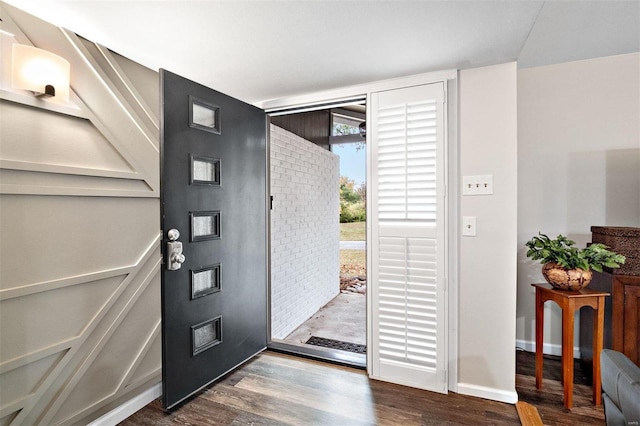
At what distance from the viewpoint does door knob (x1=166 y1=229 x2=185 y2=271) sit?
1866 mm

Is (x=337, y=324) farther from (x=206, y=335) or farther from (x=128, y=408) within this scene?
(x=128, y=408)

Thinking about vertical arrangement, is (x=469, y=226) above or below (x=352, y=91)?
below

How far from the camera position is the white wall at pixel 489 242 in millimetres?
2016

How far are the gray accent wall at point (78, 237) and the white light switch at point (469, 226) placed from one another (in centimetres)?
209

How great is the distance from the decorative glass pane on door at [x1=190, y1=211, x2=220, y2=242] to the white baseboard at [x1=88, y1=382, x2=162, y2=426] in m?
1.06

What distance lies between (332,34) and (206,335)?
81.8 inches

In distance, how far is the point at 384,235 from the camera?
2.31 metres

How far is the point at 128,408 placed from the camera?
1928 mm

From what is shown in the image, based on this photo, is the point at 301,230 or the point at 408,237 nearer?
the point at 408,237

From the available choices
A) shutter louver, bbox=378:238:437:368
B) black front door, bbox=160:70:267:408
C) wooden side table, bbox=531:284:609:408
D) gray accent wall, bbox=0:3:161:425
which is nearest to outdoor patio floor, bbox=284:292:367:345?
black front door, bbox=160:70:267:408

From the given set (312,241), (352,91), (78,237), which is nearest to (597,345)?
(352,91)

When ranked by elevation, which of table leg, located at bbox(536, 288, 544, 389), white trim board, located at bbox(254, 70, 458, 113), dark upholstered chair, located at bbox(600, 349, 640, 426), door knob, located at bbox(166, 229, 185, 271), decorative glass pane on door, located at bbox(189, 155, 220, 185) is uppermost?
white trim board, located at bbox(254, 70, 458, 113)

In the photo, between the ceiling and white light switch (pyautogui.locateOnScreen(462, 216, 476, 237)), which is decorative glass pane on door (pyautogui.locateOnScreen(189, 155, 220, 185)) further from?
white light switch (pyautogui.locateOnScreen(462, 216, 476, 237))

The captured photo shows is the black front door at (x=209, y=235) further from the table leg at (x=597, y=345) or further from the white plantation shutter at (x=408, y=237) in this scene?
the table leg at (x=597, y=345)
